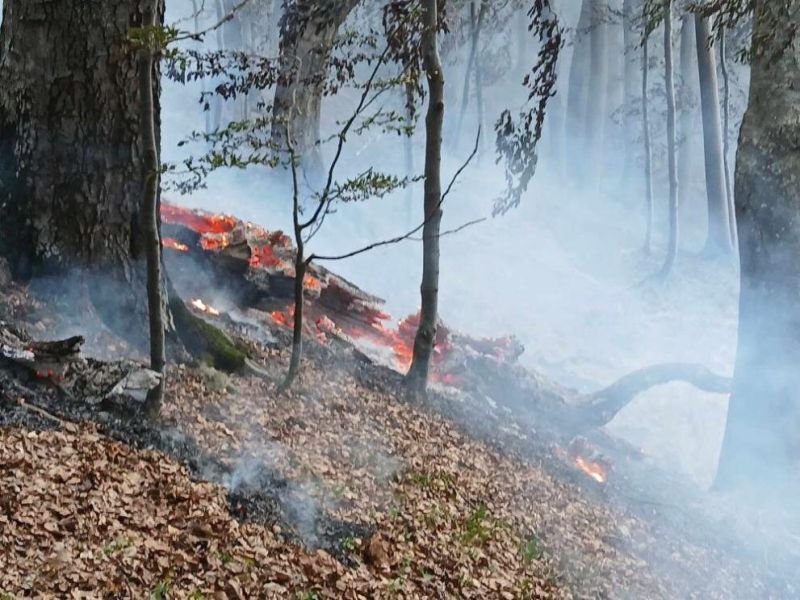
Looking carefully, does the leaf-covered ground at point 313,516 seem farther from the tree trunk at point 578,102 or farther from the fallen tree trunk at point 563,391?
the tree trunk at point 578,102

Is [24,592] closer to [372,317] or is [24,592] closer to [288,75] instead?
[288,75]

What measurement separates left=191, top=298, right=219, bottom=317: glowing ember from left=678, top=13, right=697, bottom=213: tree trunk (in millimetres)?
27930

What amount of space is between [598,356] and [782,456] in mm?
11116

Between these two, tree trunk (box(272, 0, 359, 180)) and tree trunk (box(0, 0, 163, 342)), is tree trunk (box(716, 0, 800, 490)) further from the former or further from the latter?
tree trunk (box(0, 0, 163, 342))

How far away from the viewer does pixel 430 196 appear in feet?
26.2

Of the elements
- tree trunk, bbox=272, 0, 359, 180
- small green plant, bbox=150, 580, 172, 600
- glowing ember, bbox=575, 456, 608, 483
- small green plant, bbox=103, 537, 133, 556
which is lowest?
glowing ember, bbox=575, 456, 608, 483

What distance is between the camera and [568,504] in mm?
7191

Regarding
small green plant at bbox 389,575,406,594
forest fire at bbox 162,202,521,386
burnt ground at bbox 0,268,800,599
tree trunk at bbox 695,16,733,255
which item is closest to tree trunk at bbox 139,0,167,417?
burnt ground at bbox 0,268,800,599

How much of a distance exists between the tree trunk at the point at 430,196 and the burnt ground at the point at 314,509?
1.79 feet

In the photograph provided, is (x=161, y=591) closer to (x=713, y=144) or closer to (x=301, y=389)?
(x=301, y=389)

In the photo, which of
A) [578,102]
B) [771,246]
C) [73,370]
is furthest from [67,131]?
[578,102]

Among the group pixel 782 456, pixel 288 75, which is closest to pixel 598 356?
pixel 782 456

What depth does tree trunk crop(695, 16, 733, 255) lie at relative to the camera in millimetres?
20500

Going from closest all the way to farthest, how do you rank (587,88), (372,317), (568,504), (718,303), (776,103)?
(568,504) < (776,103) < (372,317) < (718,303) < (587,88)
